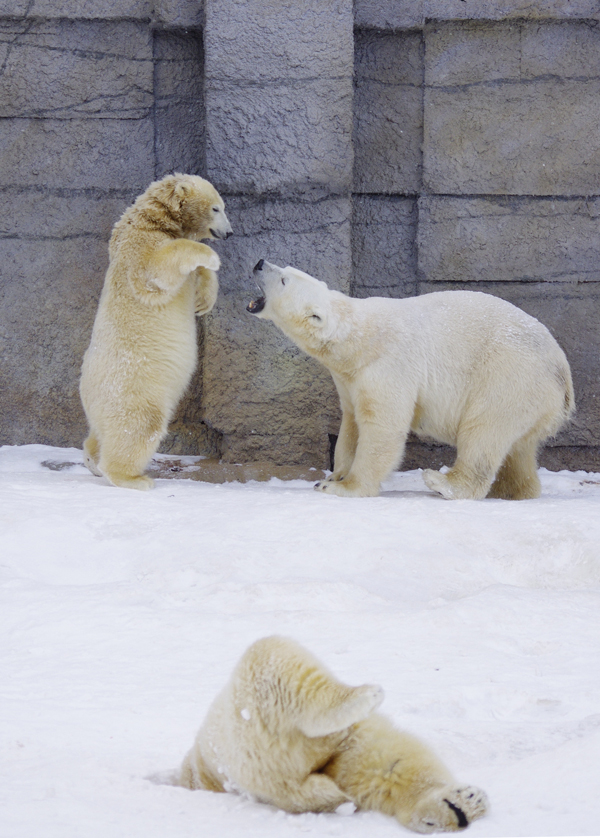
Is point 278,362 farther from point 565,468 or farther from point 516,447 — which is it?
point 565,468

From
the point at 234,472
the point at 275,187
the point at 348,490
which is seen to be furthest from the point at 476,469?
the point at 275,187

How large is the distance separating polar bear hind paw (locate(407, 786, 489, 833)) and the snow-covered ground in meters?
0.03

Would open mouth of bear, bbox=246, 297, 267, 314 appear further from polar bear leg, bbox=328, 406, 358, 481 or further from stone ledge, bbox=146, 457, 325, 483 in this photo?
stone ledge, bbox=146, 457, 325, 483

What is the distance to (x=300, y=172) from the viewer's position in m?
4.56

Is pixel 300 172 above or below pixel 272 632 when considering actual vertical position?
above

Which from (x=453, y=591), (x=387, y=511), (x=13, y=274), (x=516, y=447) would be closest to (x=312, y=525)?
(x=387, y=511)

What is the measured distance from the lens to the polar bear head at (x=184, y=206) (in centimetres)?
427

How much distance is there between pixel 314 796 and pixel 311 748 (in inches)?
3.0

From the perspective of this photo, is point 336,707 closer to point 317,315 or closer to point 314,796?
point 314,796

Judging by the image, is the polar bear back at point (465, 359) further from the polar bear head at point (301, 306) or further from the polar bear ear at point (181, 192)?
the polar bear ear at point (181, 192)

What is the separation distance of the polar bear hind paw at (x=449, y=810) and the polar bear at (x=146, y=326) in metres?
2.76

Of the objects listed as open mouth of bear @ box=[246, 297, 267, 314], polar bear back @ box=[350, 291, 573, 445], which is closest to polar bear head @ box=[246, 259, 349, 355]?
open mouth of bear @ box=[246, 297, 267, 314]

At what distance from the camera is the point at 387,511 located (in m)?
3.38

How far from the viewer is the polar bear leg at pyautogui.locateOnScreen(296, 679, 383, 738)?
1.41m
